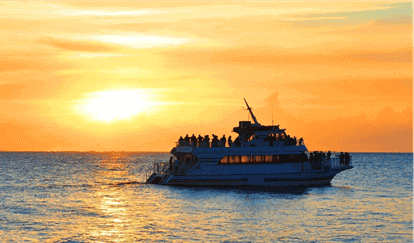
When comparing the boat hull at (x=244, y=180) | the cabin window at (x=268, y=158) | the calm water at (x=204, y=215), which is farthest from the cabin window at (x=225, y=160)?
the cabin window at (x=268, y=158)

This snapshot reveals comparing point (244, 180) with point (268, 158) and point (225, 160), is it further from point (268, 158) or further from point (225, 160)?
point (268, 158)

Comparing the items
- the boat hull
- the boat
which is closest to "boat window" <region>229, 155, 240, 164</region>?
the boat

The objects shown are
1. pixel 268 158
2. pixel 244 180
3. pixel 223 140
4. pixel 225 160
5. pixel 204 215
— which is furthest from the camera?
pixel 223 140

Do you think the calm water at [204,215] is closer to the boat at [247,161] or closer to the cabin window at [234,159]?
the boat at [247,161]

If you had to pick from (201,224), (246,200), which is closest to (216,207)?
(246,200)

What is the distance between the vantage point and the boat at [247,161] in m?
57.9

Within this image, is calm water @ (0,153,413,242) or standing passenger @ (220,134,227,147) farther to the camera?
standing passenger @ (220,134,227,147)

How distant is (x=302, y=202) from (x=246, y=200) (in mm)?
4485

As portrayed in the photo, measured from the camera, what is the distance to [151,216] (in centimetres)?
4000

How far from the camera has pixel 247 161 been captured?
5831cm

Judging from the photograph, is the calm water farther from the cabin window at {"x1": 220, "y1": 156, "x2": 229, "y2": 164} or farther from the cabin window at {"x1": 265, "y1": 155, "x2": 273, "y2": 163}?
the cabin window at {"x1": 265, "y1": 155, "x2": 273, "y2": 163}

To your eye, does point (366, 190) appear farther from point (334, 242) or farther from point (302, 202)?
point (334, 242)

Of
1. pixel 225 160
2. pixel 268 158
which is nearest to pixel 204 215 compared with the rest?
pixel 225 160

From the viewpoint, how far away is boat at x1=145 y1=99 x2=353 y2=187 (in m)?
57.9
